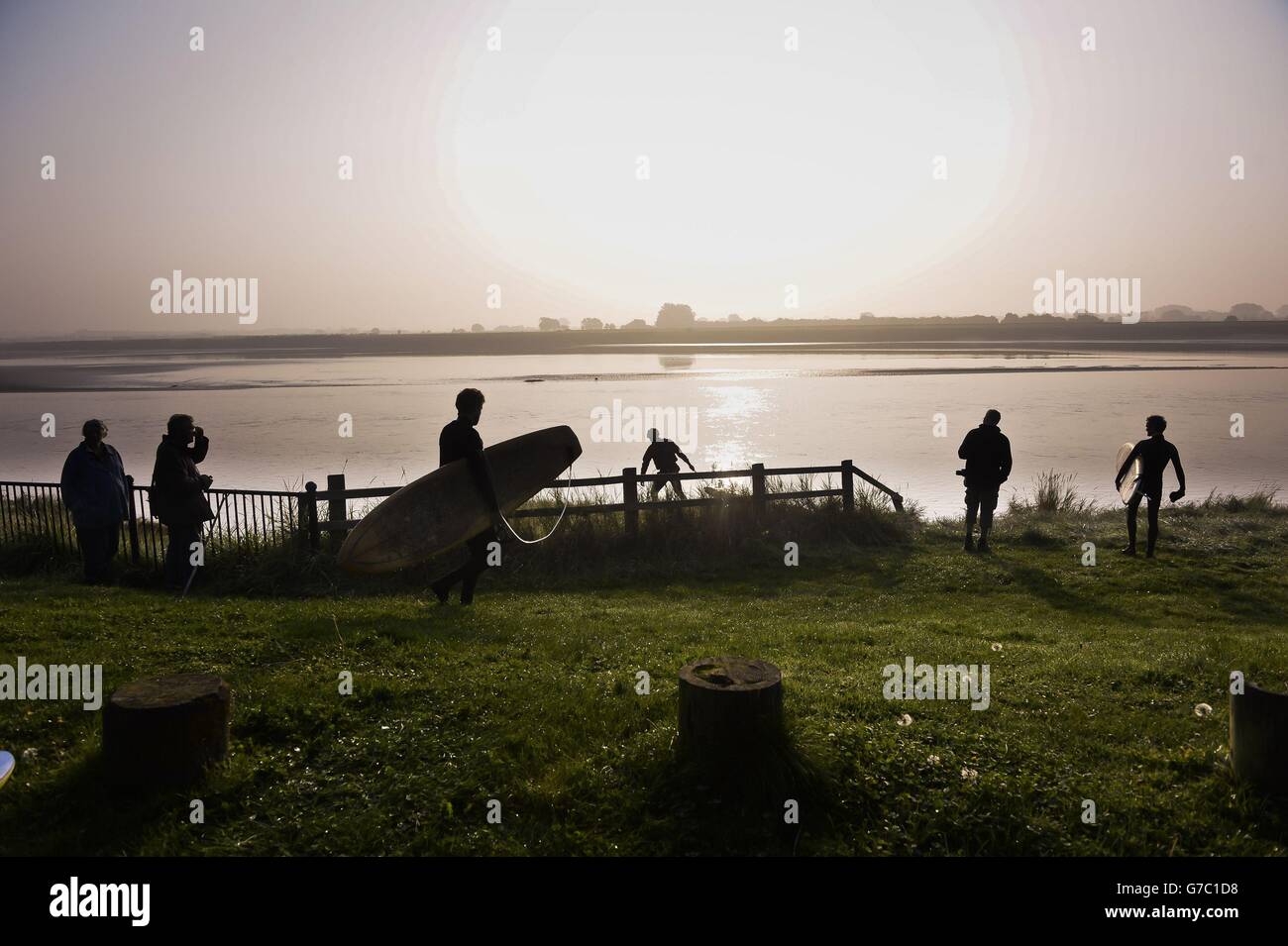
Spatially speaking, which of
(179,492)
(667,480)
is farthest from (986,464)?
(179,492)

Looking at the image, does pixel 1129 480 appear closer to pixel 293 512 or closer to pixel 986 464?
pixel 986 464

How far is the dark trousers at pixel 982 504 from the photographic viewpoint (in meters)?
13.8

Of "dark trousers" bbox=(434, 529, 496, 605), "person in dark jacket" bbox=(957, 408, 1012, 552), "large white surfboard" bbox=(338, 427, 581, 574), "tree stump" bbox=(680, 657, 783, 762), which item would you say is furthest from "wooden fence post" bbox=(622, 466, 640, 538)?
"tree stump" bbox=(680, 657, 783, 762)

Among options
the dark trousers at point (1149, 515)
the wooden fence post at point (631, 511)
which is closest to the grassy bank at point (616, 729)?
the dark trousers at point (1149, 515)

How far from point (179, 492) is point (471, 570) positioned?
371cm

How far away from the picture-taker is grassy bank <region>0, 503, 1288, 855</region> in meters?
4.64

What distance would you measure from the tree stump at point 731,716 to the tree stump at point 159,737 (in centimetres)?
277

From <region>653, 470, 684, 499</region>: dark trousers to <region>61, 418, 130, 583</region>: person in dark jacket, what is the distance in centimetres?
773

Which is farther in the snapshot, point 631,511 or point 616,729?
point 631,511

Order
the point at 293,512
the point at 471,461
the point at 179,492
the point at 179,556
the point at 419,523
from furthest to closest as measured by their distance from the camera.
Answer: the point at 293,512, the point at 179,556, the point at 179,492, the point at 419,523, the point at 471,461

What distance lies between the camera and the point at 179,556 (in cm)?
1073
